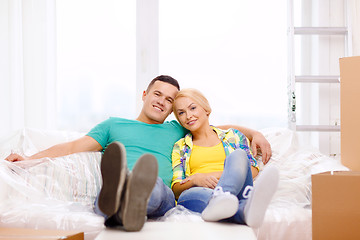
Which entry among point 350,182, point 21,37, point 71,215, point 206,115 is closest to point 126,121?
point 206,115

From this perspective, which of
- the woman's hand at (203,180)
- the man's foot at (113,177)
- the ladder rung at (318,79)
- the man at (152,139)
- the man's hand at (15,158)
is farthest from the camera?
the ladder rung at (318,79)

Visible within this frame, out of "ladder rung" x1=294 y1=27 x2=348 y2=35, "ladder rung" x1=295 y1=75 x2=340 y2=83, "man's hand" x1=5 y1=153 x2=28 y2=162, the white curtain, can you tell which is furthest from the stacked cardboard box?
the white curtain

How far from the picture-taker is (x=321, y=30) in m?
2.77

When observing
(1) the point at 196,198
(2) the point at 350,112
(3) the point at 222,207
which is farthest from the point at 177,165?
(2) the point at 350,112

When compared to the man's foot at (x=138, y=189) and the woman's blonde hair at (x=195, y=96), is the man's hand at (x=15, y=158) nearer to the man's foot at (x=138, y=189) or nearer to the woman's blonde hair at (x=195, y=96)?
the woman's blonde hair at (x=195, y=96)

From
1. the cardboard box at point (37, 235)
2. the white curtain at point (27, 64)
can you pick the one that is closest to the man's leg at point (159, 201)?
the cardboard box at point (37, 235)

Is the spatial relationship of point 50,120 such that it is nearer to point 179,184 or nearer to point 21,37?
point 21,37

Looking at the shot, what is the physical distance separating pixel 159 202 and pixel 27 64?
1.83 m

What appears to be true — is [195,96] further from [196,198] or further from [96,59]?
[96,59]

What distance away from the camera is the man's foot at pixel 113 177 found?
1.10m

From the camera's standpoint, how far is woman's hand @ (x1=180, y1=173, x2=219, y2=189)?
5.52 ft

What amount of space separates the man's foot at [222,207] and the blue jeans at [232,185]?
0.05 m

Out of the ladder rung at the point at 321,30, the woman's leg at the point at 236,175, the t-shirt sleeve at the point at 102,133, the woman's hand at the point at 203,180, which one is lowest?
the woman's hand at the point at 203,180

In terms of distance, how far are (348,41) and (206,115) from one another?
48.7 inches
